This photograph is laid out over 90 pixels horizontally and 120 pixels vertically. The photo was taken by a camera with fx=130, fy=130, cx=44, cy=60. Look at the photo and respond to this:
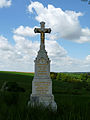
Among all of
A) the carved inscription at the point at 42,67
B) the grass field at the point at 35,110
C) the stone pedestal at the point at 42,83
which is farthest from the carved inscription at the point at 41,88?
the grass field at the point at 35,110

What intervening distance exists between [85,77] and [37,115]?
2885 inches

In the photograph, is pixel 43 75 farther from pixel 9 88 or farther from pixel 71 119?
pixel 9 88

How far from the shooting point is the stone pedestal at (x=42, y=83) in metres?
7.32

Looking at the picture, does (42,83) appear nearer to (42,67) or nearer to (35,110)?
(42,67)

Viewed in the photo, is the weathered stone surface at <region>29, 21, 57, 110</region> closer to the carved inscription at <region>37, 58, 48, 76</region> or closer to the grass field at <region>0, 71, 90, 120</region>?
the carved inscription at <region>37, 58, 48, 76</region>

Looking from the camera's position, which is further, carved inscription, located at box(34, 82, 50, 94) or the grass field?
carved inscription, located at box(34, 82, 50, 94)

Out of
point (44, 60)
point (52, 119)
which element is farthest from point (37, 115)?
point (44, 60)

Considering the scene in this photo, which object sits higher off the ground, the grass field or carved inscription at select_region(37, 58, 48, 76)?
carved inscription at select_region(37, 58, 48, 76)

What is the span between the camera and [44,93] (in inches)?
292

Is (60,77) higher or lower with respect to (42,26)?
lower

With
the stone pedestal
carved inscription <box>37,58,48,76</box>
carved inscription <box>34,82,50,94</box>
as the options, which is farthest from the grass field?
carved inscription <box>37,58,48,76</box>

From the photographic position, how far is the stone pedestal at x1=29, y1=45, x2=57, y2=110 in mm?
7316

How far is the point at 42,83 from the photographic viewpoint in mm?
7457

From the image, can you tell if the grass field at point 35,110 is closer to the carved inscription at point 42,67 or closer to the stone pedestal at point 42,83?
the stone pedestal at point 42,83
